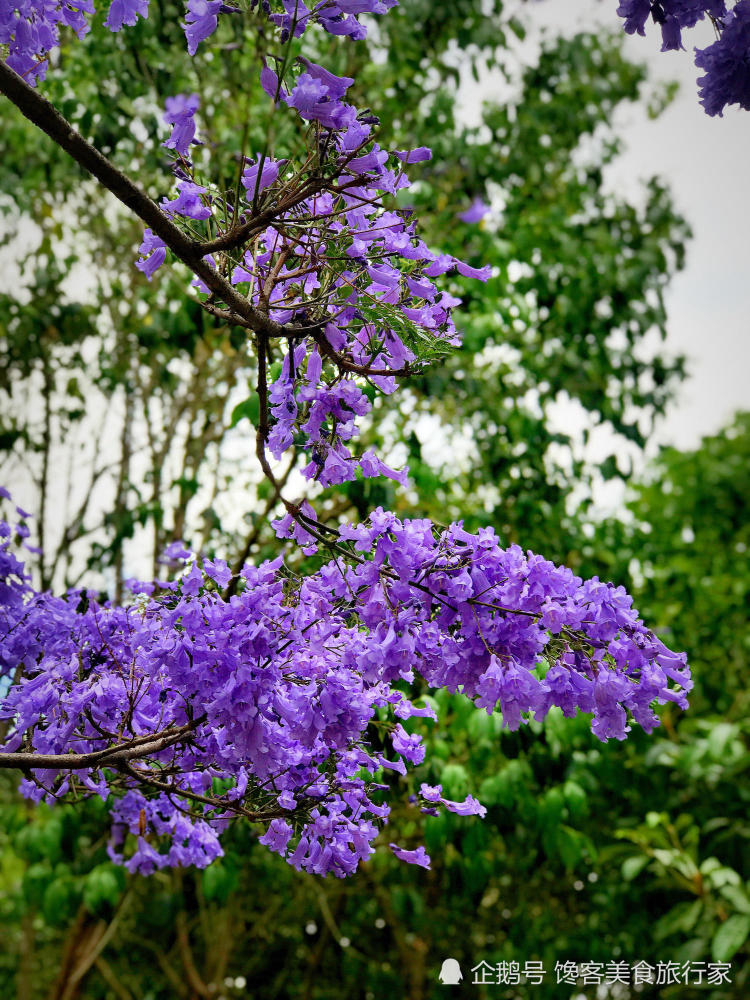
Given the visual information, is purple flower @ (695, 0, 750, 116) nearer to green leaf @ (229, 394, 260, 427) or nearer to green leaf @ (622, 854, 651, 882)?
green leaf @ (229, 394, 260, 427)

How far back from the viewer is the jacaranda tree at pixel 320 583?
1.06 meters

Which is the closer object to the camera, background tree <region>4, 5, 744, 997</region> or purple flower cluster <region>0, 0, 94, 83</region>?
purple flower cluster <region>0, 0, 94, 83</region>

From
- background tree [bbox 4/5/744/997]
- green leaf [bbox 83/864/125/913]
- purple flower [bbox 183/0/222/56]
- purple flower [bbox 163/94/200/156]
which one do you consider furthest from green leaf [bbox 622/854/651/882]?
purple flower [bbox 183/0/222/56]

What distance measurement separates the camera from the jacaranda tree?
3.49 feet

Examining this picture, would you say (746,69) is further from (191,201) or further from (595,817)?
(595,817)

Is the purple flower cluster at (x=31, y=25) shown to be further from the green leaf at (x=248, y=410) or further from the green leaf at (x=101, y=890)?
the green leaf at (x=101, y=890)

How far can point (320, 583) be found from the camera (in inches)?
50.2

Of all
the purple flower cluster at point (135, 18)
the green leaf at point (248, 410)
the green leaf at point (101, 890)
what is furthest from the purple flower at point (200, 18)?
the green leaf at point (101, 890)

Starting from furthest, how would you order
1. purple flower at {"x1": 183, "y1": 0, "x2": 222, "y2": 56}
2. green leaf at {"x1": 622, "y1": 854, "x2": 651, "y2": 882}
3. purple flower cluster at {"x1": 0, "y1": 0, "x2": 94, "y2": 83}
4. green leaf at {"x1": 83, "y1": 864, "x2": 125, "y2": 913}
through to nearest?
green leaf at {"x1": 622, "y1": 854, "x2": 651, "y2": 882}
green leaf at {"x1": 83, "y1": 864, "x2": 125, "y2": 913}
purple flower cluster at {"x1": 0, "y1": 0, "x2": 94, "y2": 83}
purple flower at {"x1": 183, "y1": 0, "x2": 222, "y2": 56}

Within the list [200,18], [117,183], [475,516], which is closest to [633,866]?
[475,516]

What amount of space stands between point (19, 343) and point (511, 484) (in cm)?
198

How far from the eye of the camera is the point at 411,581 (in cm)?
116

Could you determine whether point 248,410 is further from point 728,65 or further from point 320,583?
point 728,65

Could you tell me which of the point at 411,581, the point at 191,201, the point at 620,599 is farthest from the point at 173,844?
the point at 191,201
